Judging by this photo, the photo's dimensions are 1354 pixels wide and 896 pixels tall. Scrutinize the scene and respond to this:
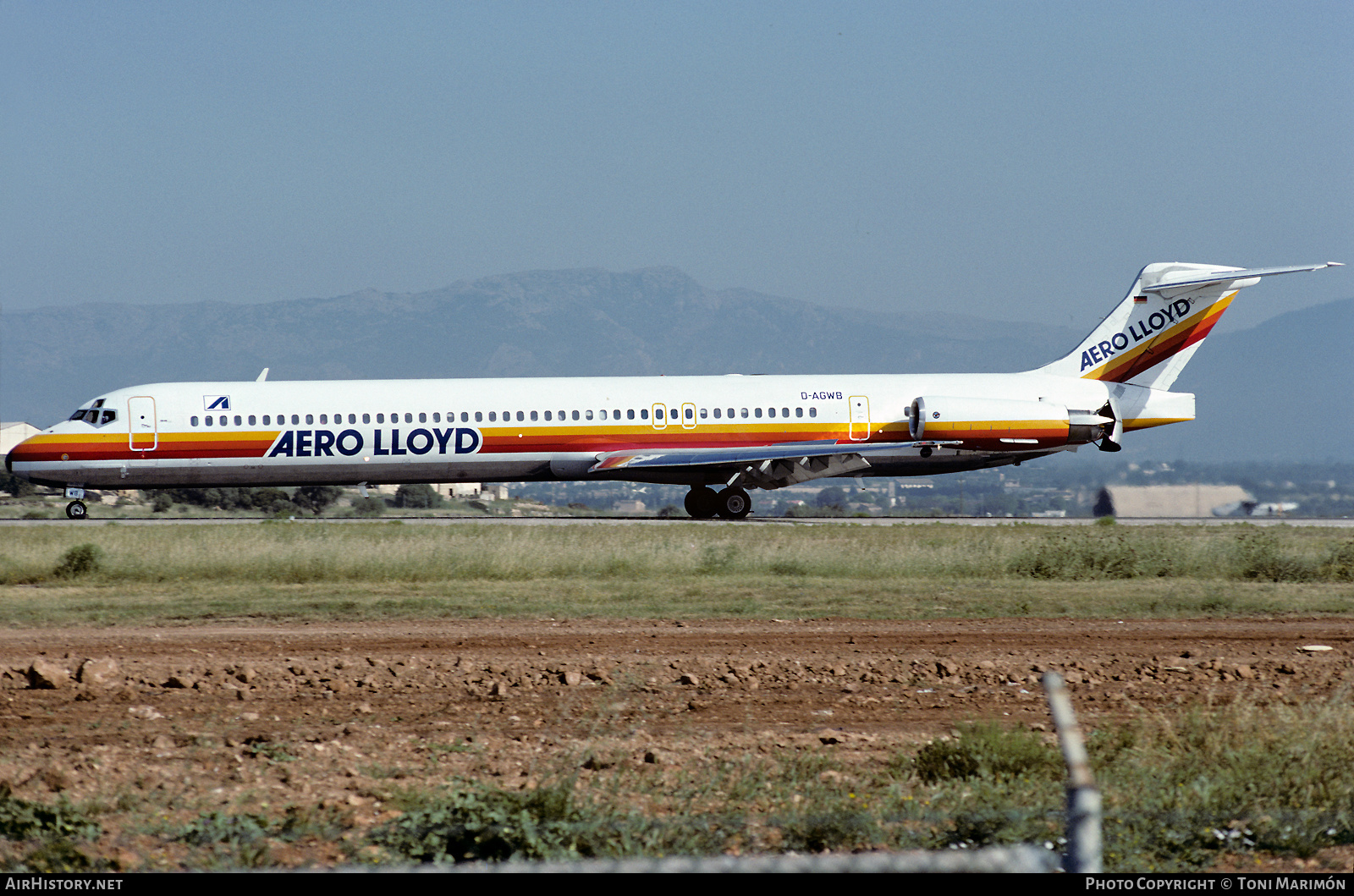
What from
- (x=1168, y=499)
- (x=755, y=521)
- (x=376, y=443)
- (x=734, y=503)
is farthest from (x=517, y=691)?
(x=1168, y=499)

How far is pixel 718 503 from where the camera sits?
3409 centimetres

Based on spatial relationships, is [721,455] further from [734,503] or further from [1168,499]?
[1168,499]

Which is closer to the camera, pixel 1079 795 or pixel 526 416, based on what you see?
pixel 1079 795

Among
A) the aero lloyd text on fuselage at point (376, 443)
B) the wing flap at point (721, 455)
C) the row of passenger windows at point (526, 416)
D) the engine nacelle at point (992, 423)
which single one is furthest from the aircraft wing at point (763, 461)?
the aero lloyd text on fuselage at point (376, 443)

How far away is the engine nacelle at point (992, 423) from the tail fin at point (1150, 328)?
9.18 feet

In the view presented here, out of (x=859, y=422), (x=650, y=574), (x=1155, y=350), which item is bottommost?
(x=650, y=574)

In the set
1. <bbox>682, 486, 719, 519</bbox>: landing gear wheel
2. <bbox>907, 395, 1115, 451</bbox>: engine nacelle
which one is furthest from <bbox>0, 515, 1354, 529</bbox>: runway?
<bbox>907, 395, 1115, 451</bbox>: engine nacelle

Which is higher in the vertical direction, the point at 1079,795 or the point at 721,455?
the point at 721,455

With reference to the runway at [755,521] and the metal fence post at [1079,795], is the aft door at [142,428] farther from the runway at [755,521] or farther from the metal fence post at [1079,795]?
the metal fence post at [1079,795]

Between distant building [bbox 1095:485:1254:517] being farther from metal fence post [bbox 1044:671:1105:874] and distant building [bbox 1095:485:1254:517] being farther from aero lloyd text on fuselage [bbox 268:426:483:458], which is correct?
metal fence post [bbox 1044:671:1105:874]

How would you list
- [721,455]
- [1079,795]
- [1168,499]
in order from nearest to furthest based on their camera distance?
[1079,795], [721,455], [1168,499]

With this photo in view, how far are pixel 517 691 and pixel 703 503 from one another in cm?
2306

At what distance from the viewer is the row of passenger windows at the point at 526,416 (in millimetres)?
31953

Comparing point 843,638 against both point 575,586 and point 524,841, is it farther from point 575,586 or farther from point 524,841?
point 524,841
